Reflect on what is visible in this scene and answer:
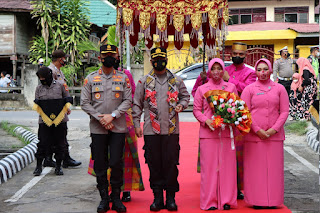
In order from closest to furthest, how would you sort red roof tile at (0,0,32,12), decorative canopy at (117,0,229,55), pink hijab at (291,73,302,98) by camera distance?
decorative canopy at (117,0,229,55) → pink hijab at (291,73,302,98) → red roof tile at (0,0,32,12)

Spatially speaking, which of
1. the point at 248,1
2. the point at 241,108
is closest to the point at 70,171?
the point at 241,108

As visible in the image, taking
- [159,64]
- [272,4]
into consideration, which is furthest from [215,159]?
[272,4]

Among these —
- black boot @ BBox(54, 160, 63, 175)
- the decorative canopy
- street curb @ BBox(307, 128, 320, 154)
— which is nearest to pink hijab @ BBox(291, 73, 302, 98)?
street curb @ BBox(307, 128, 320, 154)

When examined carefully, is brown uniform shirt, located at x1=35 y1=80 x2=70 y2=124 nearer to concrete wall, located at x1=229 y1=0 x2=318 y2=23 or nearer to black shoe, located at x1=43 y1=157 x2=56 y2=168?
black shoe, located at x1=43 y1=157 x2=56 y2=168

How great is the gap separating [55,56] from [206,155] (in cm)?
367

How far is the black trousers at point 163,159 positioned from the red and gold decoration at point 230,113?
581 millimetres

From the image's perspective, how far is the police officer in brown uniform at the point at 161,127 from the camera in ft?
20.1

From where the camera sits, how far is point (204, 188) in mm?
6113

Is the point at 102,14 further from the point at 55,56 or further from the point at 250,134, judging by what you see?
the point at 250,134

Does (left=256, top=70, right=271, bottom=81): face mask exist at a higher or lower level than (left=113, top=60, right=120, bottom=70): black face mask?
lower

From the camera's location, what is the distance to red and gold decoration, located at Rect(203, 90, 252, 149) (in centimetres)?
596

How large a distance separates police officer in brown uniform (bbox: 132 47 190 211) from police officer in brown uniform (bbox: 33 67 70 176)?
253cm

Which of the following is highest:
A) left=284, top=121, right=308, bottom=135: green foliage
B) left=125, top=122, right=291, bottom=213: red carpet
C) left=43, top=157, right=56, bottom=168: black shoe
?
left=284, top=121, right=308, bottom=135: green foliage

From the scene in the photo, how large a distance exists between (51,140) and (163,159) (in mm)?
2887
